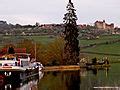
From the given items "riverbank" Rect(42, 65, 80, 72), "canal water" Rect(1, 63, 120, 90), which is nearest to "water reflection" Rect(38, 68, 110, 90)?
"canal water" Rect(1, 63, 120, 90)

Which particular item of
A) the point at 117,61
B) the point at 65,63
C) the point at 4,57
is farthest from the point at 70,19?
the point at 4,57

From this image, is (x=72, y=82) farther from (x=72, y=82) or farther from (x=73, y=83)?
(x=73, y=83)

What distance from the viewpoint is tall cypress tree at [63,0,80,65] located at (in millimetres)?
164450

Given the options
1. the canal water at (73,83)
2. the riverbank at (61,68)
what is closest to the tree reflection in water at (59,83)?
the canal water at (73,83)

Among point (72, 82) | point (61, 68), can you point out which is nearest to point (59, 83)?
point (72, 82)

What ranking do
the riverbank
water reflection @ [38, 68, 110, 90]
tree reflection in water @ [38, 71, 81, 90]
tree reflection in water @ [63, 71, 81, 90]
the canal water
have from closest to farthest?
the canal water < tree reflection in water @ [38, 71, 81, 90] < water reflection @ [38, 68, 110, 90] < tree reflection in water @ [63, 71, 81, 90] < the riverbank

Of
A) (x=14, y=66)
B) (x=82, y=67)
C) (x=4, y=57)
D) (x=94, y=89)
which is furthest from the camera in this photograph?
(x=82, y=67)

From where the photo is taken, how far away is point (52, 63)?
16300 centimetres

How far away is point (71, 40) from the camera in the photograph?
166 metres

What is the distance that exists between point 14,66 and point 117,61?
109 meters

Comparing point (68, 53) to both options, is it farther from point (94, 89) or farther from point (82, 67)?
point (94, 89)

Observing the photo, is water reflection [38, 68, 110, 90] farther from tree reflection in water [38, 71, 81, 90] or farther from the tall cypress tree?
the tall cypress tree

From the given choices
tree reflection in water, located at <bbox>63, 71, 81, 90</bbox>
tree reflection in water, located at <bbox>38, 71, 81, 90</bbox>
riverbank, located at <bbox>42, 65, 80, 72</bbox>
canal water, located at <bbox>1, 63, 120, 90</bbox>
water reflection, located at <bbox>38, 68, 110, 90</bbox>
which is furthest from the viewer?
riverbank, located at <bbox>42, 65, 80, 72</bbox>

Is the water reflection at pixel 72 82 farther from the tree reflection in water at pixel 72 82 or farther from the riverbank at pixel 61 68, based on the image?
the riverbank at pixel 61 68
